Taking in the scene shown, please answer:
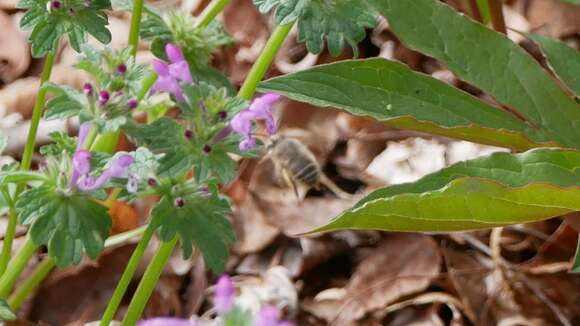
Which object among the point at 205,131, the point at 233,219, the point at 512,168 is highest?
the point at 205,131

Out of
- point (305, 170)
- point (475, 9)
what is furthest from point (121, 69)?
point (475, 9)

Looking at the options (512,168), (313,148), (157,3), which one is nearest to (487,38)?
(512,168)

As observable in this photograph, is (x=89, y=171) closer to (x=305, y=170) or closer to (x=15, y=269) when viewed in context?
(x=15, y=269)

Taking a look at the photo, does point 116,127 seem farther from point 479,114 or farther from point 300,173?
point 300,173

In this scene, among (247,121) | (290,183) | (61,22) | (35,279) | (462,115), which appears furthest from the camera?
(290,183)

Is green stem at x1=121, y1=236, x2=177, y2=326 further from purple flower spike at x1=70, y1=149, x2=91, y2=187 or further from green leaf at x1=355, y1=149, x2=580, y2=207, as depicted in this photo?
green leaf at x1=355, y1=149, x2=580, y2=207

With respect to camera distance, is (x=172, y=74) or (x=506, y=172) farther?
(x=506, y=172)

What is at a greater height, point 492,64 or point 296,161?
point 492,64

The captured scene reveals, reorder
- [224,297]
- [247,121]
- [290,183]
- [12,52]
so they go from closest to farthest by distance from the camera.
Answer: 1. [224,297]
2. [247,121]
3. [290,183]
4. [12,52]
